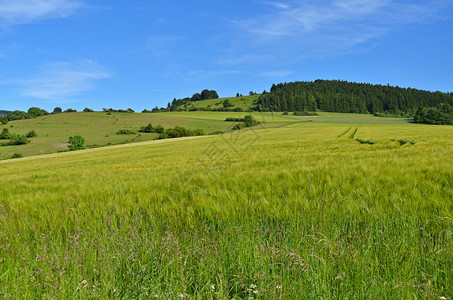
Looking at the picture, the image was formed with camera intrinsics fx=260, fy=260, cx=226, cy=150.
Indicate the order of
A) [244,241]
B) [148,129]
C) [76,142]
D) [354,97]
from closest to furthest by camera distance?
[244,241], [76,142], [148,129], [354,97]

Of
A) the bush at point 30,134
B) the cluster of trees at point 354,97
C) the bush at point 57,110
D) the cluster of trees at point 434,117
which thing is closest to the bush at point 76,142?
the bush at point 30,134

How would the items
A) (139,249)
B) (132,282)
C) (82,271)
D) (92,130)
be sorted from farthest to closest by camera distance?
(92,130) → (139,249) → (82,271) → (132,282)

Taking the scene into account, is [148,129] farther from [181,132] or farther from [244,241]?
[244,241]

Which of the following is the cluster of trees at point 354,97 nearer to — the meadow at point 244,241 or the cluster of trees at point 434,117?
the cluster of trees at point 434,117

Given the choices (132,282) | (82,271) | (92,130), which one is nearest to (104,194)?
(82,271)

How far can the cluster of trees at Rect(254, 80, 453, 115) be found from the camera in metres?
134

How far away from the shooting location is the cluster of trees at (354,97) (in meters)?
134

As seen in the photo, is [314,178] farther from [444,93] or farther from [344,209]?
[444,93]

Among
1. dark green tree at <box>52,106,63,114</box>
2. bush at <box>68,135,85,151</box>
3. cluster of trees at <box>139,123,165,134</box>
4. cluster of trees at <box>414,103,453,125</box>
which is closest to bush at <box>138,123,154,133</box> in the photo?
cluster of trees at <box>139,123,165,134</box>

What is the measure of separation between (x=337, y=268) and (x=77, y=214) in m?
2.97

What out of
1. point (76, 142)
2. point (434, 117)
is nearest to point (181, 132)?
point (76, 142)

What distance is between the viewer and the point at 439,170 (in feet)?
14.0

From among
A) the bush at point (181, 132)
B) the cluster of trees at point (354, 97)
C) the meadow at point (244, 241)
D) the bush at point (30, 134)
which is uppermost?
the cluster of trees at point (354, 97)

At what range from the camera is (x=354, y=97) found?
144m
